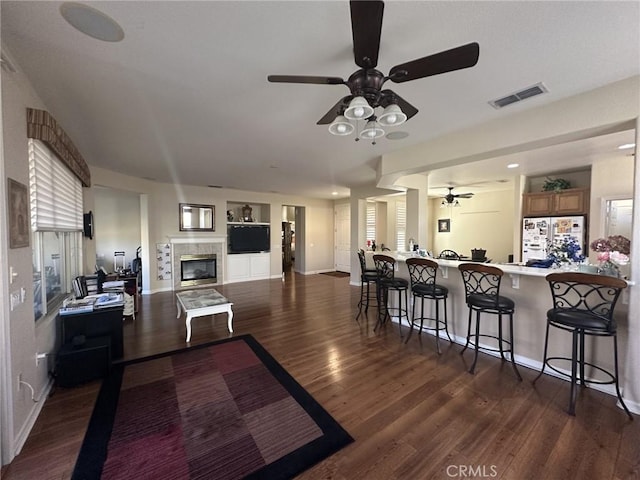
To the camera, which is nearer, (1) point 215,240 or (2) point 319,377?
(2) point 319,377

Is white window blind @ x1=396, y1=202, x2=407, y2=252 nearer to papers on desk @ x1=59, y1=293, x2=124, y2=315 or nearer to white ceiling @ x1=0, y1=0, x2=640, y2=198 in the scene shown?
white ceiling @ x1=0, y1=0, x2=640, y2=198

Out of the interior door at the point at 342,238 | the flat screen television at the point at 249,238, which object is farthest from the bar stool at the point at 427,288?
the flat screen television at the point at 249,238

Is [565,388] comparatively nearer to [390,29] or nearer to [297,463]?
[297,463]

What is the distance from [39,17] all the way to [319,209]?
7935mm

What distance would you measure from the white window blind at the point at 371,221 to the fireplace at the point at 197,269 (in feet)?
15.1

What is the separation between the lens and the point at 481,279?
306 centimetres

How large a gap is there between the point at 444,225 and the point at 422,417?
8126mm

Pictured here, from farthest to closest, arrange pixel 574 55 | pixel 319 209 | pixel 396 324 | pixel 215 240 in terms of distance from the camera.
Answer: pixel 319 209 → pixel 215 240 → pixel 396 324 → pixel 574 55

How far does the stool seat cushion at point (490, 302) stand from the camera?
2703mm

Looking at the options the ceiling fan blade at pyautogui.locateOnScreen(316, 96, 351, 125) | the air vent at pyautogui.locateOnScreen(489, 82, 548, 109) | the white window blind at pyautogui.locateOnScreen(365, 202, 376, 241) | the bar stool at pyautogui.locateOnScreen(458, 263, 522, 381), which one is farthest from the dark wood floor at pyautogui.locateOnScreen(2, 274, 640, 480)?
the white window blind at pyautogui.locateOnScreen(365, 202, 376, 241)

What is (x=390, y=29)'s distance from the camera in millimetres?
1604

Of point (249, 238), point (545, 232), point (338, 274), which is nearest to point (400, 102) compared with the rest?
point (545, 232)

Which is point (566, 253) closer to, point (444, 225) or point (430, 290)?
point (430, 290)

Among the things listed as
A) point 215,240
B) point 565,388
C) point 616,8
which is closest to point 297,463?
point 565,388
